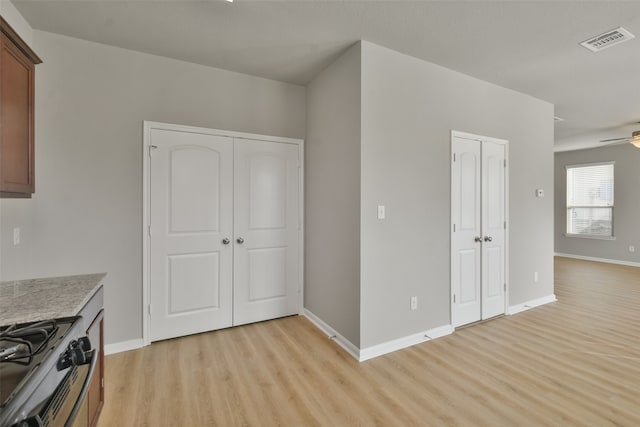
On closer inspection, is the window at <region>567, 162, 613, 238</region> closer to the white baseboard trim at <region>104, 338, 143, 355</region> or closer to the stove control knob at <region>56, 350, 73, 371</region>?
the white baseboard trim at <region>104, 338, 143, 355</region>

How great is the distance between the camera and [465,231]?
338 cm

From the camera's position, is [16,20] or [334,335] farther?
[334,335]

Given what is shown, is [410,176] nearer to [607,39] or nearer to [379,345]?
[379,345]

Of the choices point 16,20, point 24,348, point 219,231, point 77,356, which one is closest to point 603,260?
point 219,231

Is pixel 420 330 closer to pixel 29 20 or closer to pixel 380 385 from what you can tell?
pixel 380 385

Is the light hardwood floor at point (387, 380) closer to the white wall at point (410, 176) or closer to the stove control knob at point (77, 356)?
the white wall at point (410, 176)

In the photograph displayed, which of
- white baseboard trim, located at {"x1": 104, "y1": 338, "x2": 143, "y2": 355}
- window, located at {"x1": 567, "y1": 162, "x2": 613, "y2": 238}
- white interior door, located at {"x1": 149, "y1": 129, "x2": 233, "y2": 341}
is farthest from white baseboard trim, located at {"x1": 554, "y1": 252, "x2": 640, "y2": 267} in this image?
white baseboard trim, located at {"x1": 104, "y1": 338, "x2": 143, "y2": 355}

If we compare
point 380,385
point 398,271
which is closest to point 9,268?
point 380,385

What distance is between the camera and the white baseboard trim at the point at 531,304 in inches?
149

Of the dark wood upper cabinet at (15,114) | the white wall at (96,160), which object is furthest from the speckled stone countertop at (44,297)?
the white wall at (96,160)

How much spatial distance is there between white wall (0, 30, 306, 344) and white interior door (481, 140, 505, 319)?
335 centimetres

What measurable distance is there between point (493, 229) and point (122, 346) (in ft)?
13.6

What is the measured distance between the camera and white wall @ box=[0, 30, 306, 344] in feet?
8.20

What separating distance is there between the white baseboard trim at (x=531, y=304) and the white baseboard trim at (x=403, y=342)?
119 cm
